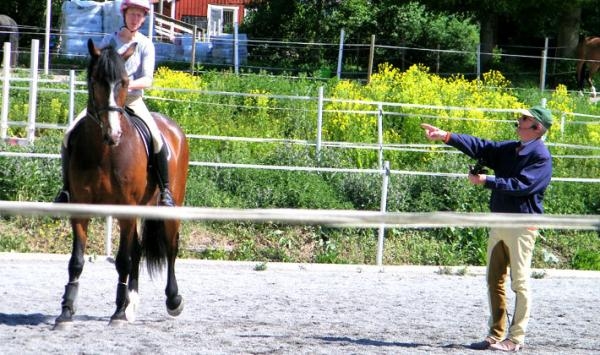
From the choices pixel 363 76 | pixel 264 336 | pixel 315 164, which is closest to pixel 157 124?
pixel 264 336

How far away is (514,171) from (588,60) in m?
19.7

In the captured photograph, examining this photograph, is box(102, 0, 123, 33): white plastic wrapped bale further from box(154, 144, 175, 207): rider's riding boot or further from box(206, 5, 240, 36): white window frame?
box(154, 144, 175, 207): rider's riding boot

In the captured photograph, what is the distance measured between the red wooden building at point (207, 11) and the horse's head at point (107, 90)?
121 ft

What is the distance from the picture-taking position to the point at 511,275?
6.84 metres

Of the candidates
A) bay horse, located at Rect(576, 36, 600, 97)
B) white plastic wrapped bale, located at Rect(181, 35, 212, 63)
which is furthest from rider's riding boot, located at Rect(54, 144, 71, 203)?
white plastic wrapped bale, located at Rect(181, 35, 212, 63)

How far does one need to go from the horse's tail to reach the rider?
39 cm

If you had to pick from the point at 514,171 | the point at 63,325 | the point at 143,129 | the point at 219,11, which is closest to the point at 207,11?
the point at 219,11

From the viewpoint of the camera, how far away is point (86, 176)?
7.07m

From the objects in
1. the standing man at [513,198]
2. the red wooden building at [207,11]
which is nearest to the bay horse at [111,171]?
the standing man at [513,198]

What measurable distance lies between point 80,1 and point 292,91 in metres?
14.0

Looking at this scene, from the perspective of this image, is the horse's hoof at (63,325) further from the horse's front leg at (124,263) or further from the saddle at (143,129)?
the saddle at (143,129)

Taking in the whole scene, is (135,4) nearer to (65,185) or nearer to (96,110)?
(96,110)

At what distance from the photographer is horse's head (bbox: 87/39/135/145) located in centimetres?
682

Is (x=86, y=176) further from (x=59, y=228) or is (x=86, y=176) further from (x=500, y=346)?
(x=59, y=228)
